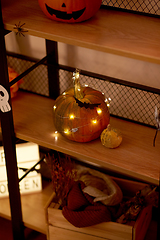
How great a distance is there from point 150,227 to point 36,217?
2.24 ft

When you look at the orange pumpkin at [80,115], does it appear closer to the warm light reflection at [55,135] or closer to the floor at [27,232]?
the warm light reflection at [55,135]

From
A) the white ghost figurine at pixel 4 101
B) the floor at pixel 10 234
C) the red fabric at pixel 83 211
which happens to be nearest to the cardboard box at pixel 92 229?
the red fabric at pixel 83 211

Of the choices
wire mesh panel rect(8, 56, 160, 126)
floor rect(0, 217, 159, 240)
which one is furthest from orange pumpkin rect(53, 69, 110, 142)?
floor rect(0, 217, 159, 240)

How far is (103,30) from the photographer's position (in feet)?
4.15

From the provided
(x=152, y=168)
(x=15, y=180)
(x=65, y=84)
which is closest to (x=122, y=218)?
(x=152, y=168)

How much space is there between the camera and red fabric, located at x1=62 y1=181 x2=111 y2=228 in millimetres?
1599

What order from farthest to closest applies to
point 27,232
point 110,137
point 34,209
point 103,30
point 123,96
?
point 27,232 < point 34,209 < point 123,96 < point 110,137 < point 103,30

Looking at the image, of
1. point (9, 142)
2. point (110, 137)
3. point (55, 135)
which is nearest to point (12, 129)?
point (9, 142)

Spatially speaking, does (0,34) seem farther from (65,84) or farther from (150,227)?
(150,227)

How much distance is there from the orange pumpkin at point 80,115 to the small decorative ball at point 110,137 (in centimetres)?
4

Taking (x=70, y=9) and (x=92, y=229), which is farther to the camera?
(x=92, y=229)

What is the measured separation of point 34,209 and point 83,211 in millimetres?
501

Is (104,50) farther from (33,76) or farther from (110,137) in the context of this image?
(33,76)

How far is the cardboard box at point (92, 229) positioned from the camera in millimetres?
1608
